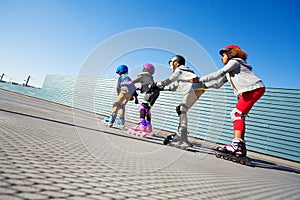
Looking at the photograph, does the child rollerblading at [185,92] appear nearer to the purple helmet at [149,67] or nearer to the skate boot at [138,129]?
the skate boot at [138,129]

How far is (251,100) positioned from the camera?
3041mm

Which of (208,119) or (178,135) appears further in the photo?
(208,119)

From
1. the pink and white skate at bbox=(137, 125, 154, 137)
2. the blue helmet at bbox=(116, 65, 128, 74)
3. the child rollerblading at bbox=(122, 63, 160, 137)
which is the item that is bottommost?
the pink and white skate at bbox=(137, 125, 154, 137)

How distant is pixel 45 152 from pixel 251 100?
2936 mm

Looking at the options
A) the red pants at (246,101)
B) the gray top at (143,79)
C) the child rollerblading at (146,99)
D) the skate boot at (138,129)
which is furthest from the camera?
the gray top at (143,79)

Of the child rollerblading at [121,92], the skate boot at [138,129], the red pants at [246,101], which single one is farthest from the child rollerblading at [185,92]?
the child rollerblading at [121,92]

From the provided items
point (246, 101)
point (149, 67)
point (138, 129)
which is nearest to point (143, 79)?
point (149, 67)

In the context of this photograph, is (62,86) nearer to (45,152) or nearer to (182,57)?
(182,57)

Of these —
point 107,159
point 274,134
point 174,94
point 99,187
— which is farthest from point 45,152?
point 174,94

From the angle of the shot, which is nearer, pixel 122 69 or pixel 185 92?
pixel 185 92

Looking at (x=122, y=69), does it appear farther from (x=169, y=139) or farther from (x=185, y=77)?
(x=169, y=139)

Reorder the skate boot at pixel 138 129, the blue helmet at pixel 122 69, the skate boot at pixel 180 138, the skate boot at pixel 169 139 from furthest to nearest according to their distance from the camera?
the blue helmet at pixel 122 69 < the skate boot at pixel 138 129 < the skate boot at pixel 180 138 < the skate boot at pixel 169 139

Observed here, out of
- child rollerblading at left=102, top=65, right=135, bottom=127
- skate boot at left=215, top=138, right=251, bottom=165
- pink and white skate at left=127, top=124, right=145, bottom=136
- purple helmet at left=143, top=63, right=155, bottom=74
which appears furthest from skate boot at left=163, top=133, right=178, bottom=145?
purple helmet at left=143, top=63, right=155, bottom=74

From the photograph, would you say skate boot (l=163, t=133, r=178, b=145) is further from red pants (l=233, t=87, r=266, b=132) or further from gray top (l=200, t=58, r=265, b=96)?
gray top (l=200, t=58, r=265, b=96)
